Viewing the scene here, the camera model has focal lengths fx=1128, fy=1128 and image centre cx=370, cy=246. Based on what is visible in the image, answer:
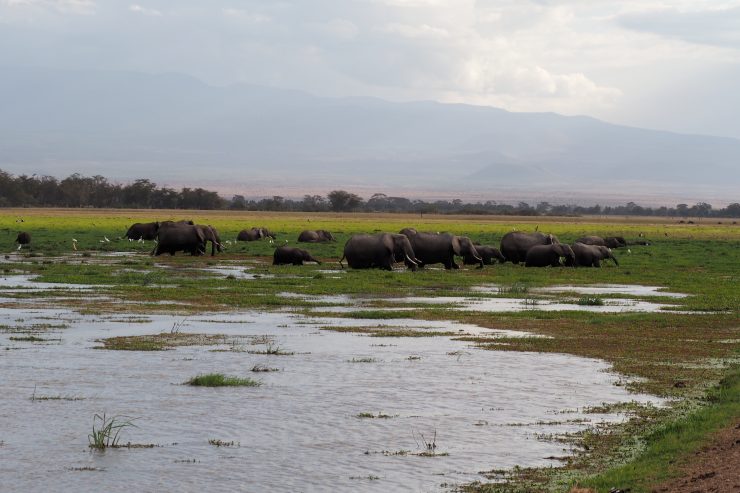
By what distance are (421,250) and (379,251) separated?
2.15 m

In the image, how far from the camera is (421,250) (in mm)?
38375

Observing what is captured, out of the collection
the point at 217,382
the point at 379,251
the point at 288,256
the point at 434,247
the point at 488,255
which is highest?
the point at 434,247

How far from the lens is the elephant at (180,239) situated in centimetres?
4438

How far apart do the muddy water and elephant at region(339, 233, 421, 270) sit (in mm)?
16945

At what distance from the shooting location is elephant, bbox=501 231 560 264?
4238 centimetres

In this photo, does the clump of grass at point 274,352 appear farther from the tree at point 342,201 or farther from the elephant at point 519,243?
the tree at point 342,201

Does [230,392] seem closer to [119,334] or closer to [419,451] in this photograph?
[419,451]

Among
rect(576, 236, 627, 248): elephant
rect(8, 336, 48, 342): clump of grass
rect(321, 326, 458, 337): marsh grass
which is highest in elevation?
rect(576, 236, 627, 248): elephant

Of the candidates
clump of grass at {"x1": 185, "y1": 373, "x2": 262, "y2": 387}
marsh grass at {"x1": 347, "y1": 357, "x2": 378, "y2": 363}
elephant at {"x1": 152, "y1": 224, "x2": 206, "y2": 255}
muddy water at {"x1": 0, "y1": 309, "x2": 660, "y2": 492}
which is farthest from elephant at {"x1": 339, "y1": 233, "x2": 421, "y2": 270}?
clump of grass at {"x1": 185, "y1": 373, "x2": 262, "y2": 387}

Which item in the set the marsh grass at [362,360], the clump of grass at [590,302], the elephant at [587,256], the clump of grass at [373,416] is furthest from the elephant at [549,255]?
the clump of grass at [373,416]

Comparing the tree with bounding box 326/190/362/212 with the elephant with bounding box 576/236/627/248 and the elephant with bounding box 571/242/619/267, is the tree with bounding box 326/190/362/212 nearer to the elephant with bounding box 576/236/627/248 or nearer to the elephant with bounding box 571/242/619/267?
the elephant with bounding box 576/236/627/248

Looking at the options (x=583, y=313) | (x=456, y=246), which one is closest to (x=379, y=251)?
(x=456, y=246)

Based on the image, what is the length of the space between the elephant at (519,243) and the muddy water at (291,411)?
75.5ft

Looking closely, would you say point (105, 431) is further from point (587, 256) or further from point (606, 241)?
point (606, 241)
